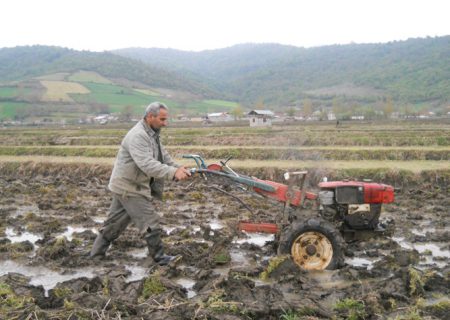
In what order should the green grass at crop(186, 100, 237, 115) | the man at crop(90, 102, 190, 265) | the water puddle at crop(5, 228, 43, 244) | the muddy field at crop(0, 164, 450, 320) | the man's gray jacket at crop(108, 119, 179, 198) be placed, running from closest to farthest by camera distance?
the muddy field at crop(0, 164, 450, 320) → the man's gray jacket at crop(108, 119, 179, 198) → the man at crop(90, 102, 190, 265) → the water puddle at crop(5, 228, 43, 244) → the green grass at crop(186, 100, 237, 115)

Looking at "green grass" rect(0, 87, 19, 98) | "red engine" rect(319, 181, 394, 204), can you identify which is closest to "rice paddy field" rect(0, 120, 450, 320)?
"red engine" rect(319, 181, 394, 204)

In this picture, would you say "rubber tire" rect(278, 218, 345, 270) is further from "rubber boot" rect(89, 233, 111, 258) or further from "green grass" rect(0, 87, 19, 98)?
"green grass" rect(0, 87, 19, 98)

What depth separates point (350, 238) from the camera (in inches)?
305

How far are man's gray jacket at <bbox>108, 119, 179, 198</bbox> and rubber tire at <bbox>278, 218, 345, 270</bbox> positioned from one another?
1931 millimetres

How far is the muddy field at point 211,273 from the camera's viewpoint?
528 cm

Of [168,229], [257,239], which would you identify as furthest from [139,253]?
[257,239]

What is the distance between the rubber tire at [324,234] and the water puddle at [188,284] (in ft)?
4.63

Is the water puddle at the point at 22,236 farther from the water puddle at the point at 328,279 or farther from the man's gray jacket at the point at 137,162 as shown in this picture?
the water puddle at the point at 328,279

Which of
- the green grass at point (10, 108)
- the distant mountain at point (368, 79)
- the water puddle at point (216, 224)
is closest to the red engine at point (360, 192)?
the water puddle at point (216, 224)

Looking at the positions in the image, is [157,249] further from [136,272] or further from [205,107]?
[205,107]

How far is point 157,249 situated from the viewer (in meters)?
7.28

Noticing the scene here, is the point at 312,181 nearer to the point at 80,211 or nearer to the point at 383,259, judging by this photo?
the point at 383,259

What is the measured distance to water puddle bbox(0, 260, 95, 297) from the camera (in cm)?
672

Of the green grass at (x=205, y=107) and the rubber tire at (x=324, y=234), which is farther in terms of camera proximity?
the green grass at (x=205, y=107)
